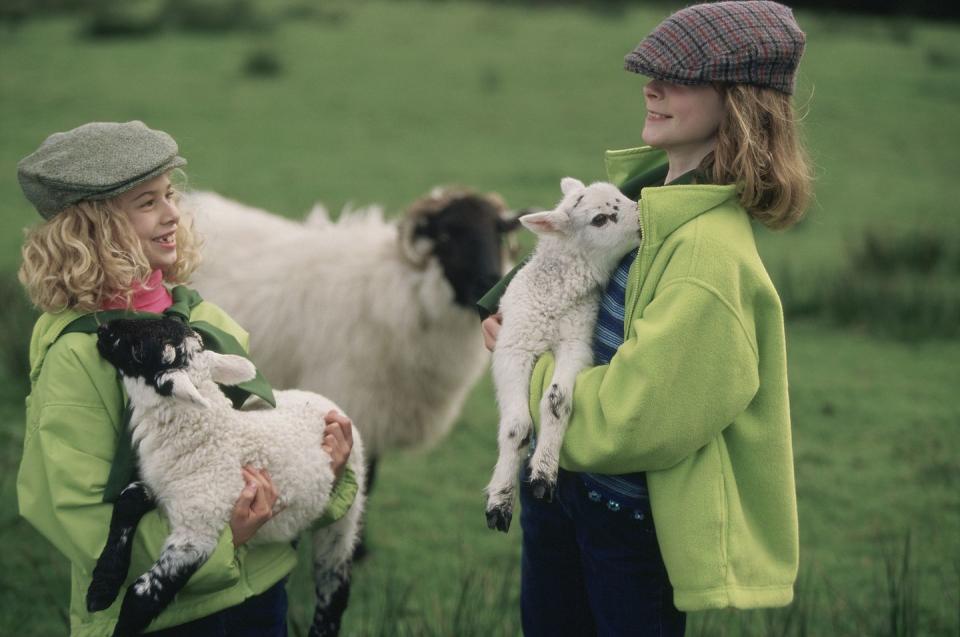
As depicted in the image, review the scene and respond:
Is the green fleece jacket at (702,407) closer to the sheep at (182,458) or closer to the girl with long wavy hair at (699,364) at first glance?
the girl with long wavy hair at (699,364)

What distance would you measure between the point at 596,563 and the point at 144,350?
3.61ft

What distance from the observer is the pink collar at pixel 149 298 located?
2.24 meters

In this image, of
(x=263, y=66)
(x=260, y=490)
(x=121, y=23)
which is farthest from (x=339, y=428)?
(x=121, y=23)

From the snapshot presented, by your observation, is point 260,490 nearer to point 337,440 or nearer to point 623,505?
point 337,440

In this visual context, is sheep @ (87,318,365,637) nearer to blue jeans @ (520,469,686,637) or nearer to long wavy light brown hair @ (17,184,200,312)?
long wavy light brown hair @ (17,184,200,312)

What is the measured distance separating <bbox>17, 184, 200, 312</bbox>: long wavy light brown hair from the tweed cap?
1219mm

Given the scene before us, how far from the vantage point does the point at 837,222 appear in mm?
10742

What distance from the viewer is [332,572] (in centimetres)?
260

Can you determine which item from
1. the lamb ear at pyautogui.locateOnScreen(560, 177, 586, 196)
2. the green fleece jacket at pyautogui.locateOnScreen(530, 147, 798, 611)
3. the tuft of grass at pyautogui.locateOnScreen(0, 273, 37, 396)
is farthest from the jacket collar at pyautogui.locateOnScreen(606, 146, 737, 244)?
the tuft of grass at pyautogui.locateOnScreen(0, 273, 37, 396)

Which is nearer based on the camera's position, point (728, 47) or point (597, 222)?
point (728, 47)

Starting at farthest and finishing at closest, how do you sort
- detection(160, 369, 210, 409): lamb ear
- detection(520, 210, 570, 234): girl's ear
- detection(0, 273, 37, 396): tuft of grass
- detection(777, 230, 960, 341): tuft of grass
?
1. detection(777, 230, 960, 341): tuft of grass
2. detection(0, 273, 37, 396): tuft of grass
3. detection(520, 210, 570, 234): girl's ear
4. detection(160, 369, 210, 409): lamb ear

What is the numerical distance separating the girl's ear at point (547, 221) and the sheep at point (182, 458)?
721 millimetres

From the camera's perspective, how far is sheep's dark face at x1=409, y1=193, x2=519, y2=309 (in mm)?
4500

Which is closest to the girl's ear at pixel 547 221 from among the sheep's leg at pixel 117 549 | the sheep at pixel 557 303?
the sheep at pixel 557 303
